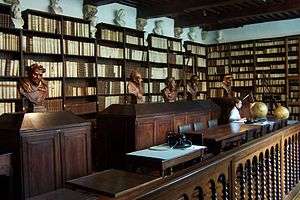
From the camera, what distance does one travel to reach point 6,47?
466 cm

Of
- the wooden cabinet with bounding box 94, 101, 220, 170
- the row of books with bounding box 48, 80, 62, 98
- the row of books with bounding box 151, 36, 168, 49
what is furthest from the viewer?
the row of books with bounding box 151, 36, 168, 49

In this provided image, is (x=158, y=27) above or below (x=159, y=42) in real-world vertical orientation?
above

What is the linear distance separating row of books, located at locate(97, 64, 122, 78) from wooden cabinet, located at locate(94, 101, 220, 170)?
178 cm

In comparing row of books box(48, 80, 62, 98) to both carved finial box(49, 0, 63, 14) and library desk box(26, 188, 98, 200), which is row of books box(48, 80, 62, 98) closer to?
carved finial box(49, 0, 63, 14)

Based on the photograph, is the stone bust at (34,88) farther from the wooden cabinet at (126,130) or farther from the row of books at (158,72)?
the row of books at (158,72)

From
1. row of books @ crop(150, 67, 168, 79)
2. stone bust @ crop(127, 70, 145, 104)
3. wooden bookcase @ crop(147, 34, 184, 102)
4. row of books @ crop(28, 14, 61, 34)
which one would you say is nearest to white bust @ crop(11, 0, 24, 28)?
A: row of books @ crop(28, 14, 61, 34)

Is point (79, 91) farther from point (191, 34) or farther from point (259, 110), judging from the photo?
point (191, 34)

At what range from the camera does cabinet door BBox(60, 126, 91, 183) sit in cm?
321

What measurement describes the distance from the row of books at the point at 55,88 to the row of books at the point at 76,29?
2.73 feet

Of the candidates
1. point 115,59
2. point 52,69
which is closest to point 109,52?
point 115,59

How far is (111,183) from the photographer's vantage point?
5.76 feet

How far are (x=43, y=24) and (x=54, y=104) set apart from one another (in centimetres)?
123

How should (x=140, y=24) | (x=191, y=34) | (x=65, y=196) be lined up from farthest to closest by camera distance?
(x=191, y=34), (x=140, y=24), (x=65, y=196)

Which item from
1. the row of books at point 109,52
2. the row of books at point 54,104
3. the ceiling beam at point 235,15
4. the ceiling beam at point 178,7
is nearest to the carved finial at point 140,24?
the ceiling beam at point 178,7
